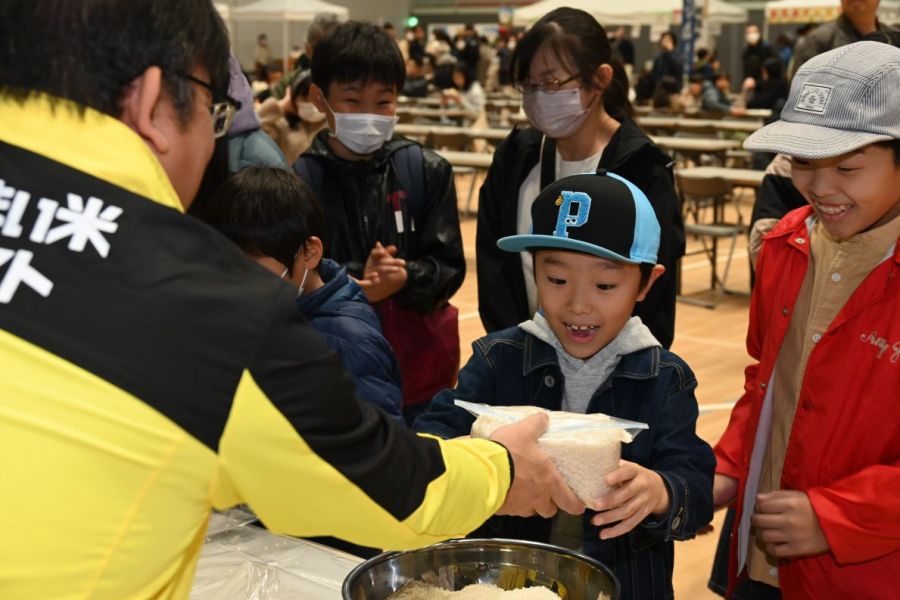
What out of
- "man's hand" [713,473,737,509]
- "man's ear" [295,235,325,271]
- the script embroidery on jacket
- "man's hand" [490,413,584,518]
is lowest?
"man's hand" [713,473,737,509]

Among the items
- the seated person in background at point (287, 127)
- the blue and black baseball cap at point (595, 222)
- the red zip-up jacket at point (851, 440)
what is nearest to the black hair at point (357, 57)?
the blue and black baseball cap at point (595, 222)

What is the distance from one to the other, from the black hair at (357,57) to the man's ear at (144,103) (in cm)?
197

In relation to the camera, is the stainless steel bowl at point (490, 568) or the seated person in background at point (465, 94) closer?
the stainless steel bowl at point (490, 568)

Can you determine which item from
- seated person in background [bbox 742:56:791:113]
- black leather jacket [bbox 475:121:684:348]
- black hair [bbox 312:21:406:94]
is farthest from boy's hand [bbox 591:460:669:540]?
seated person in background [bbox 742:56:791:113]

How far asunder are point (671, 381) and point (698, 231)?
606 centimetres

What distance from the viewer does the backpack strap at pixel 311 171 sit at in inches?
123

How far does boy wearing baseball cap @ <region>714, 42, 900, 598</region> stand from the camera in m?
1.87

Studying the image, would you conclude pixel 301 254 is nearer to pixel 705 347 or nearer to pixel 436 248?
pixel 436 248

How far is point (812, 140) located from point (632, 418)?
1.88 ft

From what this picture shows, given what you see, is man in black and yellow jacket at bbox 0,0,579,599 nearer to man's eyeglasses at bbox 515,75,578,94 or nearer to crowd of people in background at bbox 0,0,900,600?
crowd of people in background at bbox 0,0,900,600

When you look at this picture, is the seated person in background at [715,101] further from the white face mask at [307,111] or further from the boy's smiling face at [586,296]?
the boy's smiling face at [586,296]

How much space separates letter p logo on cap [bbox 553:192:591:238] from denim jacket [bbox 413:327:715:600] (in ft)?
0.72

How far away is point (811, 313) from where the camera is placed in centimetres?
204

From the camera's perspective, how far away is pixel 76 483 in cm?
105
